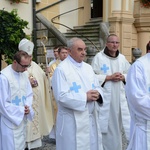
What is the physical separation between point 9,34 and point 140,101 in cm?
446

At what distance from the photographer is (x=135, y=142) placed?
3.54 metres

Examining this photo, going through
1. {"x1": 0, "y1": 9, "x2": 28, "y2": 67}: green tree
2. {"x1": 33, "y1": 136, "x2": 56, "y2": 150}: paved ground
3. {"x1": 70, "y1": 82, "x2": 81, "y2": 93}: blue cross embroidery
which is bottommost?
{"x1": 33, "y1": 136, "x2": 56, "y2": 150}: paved ground

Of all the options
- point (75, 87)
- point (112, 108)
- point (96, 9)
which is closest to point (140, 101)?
point (75, 87)

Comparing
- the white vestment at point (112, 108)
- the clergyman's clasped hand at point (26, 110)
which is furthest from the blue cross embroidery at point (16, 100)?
the white vestment at point (112, 108)

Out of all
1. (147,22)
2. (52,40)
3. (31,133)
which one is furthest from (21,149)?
(147,22)

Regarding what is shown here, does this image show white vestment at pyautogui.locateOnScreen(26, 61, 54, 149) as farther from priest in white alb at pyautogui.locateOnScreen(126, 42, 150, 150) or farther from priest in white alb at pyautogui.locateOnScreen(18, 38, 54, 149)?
priest in white alb at pyautogui.locateOnScreen(126, 42, 150, 150)

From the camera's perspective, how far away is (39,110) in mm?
6043

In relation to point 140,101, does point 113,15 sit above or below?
above

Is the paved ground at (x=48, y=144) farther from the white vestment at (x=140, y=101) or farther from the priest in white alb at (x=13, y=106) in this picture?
the white vestment at (x=140, y=101)

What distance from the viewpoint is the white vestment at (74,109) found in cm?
387

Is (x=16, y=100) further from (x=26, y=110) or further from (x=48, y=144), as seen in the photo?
(x=48, y=144)

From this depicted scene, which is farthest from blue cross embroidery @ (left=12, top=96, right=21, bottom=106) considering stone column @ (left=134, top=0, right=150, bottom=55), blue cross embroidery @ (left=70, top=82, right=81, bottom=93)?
stone column @ (left=134, top=0, right=150, bottom=55)

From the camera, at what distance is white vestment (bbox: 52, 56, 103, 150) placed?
3.87 m

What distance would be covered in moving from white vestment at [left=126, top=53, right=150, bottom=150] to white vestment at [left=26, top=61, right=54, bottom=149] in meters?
2.56
